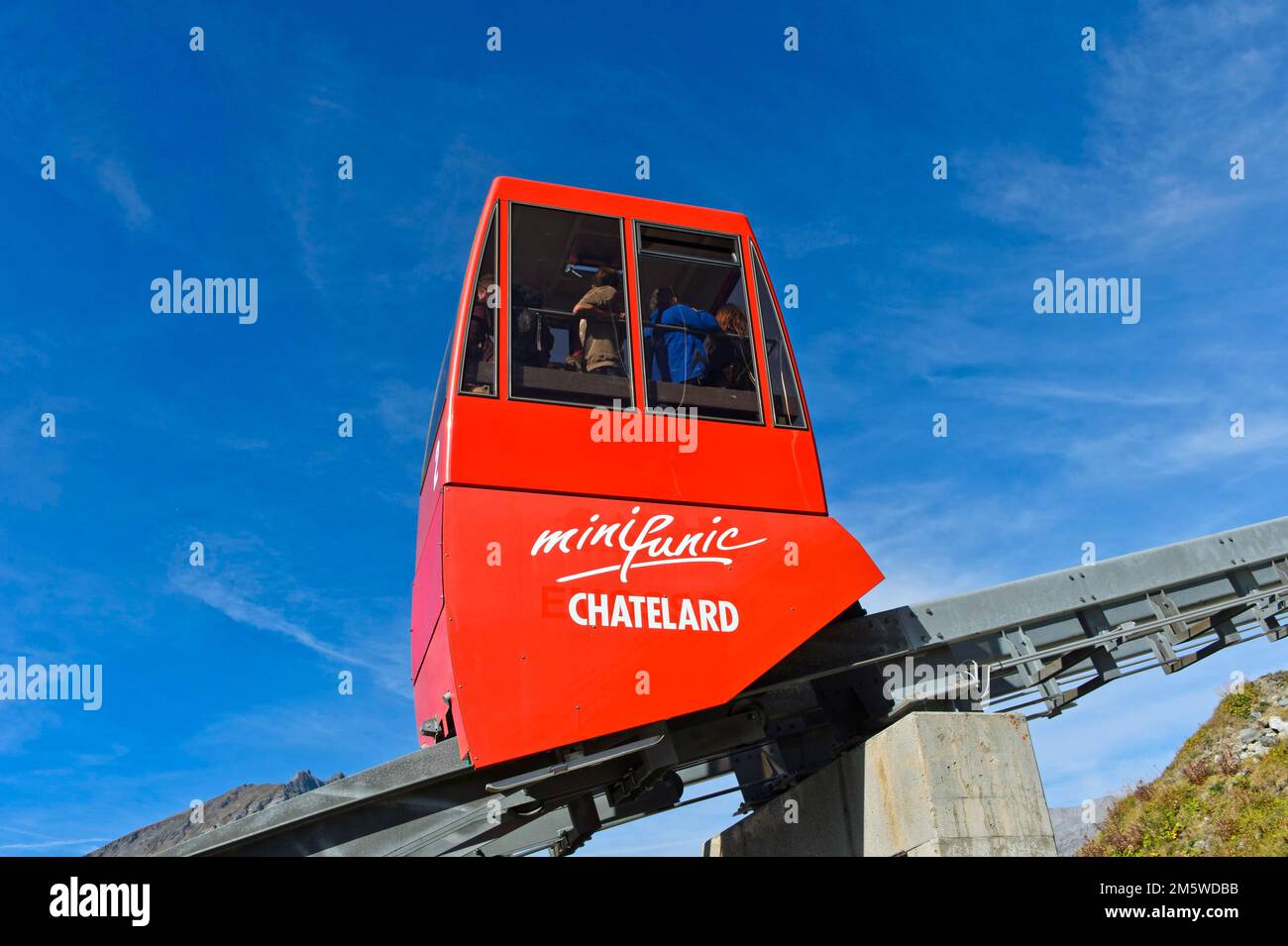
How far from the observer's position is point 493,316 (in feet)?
23.6

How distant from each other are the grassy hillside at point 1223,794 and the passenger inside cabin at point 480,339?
10.5m

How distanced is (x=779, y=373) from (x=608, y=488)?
178 cm

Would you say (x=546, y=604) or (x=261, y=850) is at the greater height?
(x=546, y=604)

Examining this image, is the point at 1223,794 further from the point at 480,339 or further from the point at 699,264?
the point at 480,339

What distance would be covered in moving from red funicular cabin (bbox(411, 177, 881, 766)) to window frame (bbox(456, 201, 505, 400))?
16 millimetres

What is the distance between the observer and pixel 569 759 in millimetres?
Result: 6273

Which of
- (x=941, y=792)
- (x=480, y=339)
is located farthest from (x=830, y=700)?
(x=480, y=339)

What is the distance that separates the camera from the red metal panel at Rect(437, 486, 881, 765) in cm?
615

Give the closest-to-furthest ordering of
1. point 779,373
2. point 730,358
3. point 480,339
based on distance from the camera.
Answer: point 480,339
point 730,358
point 779,373

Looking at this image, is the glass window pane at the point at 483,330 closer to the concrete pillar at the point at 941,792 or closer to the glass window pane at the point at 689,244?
the glass window pane at the point at 689,244
